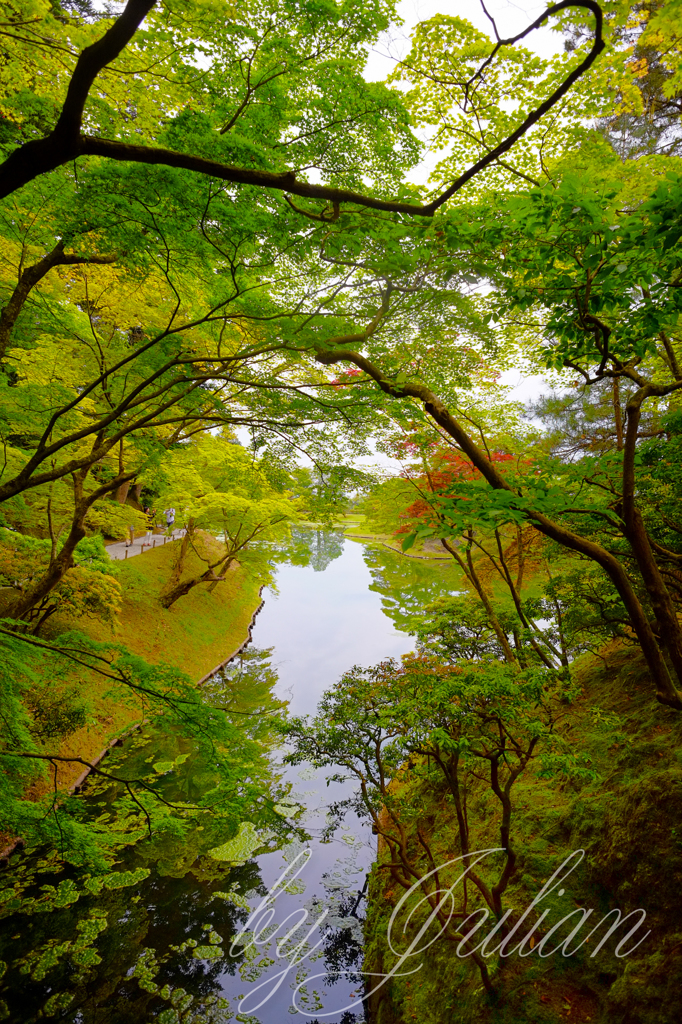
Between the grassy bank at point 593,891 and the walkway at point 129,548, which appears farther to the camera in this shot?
the walkway at point 129,548

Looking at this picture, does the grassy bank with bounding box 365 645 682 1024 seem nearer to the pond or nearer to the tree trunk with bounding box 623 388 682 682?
the pond

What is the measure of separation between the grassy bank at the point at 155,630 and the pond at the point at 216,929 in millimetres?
559

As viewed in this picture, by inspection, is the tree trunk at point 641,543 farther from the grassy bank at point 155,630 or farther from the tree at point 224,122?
the grassy bank at point 155,630

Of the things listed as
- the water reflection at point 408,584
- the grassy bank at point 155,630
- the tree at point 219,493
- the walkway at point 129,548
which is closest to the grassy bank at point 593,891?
the grassy bank at point 155,630

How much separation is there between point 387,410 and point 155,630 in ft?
31.0

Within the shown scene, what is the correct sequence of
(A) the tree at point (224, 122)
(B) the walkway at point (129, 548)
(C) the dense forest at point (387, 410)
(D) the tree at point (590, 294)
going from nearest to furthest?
(A) the tree at point (224, 122) → (D) the tree at point (590, 294) → (C) the dense forest at point (387, 410) → (B) the walkway at point (129, 548)

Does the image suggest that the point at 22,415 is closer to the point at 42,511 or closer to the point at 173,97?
the point at 173,97

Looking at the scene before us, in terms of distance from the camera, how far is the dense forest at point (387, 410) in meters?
2.38

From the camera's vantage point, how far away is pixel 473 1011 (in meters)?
3.34

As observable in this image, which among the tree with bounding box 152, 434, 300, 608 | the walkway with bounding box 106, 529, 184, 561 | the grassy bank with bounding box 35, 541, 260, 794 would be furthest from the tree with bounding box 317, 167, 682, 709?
the walkway with bounding box 106, 529, 184, 561

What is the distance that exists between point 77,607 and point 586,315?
7.85m

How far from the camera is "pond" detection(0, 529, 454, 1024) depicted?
4.23 meters

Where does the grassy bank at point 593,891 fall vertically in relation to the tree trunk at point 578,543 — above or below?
below

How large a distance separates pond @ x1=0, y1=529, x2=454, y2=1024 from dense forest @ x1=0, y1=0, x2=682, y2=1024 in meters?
0.05
